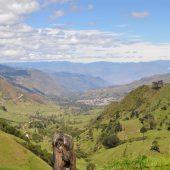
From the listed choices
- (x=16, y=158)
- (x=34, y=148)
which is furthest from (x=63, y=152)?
(x=34, y=148)

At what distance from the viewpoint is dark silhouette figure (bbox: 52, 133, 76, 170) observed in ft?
43.7

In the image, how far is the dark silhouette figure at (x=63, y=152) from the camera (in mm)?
13312

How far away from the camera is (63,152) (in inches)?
527

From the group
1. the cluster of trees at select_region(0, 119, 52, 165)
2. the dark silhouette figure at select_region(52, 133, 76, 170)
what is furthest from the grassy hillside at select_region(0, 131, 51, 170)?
the dark silhouette figure at select_region(52, 133, 76, 170)

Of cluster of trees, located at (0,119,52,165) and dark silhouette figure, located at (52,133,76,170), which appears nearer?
dark silhouette figure, located at (52,133,76,170)

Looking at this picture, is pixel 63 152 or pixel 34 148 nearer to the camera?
pixel 63 152

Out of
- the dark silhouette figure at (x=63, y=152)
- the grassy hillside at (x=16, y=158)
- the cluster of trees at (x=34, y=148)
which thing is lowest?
the cluster of trees at (x=34, y=148)

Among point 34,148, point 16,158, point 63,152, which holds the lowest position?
point 34,148

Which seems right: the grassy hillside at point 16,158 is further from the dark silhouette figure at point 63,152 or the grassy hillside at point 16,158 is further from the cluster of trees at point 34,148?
the dark silhouette figure at point 63,152

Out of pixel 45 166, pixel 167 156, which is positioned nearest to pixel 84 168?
pixel 45 166

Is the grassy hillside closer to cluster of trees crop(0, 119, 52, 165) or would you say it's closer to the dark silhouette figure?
cluster of trees crop(0, 119, 52, 165)

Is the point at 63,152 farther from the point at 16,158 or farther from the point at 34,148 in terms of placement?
the point at 34,148

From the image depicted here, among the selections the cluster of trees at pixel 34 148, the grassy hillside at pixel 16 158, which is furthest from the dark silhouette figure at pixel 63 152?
the cluster of trees at pixel 34 148

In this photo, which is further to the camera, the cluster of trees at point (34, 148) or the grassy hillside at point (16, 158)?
the cluster of trees at point (34, 148)
